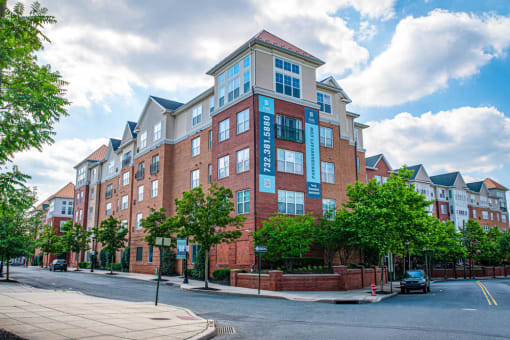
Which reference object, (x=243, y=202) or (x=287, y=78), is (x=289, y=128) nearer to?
(x=287, y=78)

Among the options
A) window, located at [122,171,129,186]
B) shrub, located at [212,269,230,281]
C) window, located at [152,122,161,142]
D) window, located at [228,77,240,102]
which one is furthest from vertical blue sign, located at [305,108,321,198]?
window, located at [122,171,129,186]

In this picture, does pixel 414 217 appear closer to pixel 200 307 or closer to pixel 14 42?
pixel 200 307

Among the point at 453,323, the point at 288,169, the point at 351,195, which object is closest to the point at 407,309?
the point at 453,323

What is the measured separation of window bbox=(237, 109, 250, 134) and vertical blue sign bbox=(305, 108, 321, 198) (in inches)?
210

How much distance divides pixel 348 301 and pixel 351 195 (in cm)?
1143

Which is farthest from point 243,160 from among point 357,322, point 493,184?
point 493,184

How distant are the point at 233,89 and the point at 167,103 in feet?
48.8

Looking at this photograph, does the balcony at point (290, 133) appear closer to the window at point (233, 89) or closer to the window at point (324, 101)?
the window at point (233, 89)

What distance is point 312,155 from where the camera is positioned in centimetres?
3459

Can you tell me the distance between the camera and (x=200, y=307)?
16.9 m

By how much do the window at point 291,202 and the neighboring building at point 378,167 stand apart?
80.6ft

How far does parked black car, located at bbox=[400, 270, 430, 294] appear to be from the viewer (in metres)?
26.7

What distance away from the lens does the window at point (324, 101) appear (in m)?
39.5

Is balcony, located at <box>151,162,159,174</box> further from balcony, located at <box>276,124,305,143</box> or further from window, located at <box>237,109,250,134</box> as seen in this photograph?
balcony, located at <box>276,124,305,143</box>
